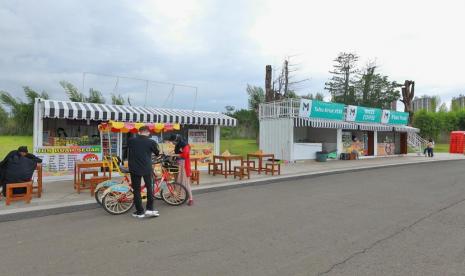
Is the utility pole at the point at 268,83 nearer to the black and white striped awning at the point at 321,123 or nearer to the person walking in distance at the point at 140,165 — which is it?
the black and white striped awning at the point at 321,123

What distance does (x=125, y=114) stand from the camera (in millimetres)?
12289

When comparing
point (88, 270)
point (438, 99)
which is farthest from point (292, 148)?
point (438, 99)

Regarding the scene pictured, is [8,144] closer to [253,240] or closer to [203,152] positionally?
[203,152]

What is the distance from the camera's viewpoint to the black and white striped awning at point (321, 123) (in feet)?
66.6

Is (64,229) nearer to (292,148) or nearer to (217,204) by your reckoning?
(217,204)

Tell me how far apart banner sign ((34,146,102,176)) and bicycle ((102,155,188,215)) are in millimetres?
4773

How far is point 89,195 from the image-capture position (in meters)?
8.73

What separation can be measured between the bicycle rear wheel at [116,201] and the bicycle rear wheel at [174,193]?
0.97 metres

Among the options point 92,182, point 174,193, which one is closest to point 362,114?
point 174,193

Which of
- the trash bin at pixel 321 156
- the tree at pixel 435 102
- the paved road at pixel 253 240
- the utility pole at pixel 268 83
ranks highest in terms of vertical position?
the tree at pixel 435 102

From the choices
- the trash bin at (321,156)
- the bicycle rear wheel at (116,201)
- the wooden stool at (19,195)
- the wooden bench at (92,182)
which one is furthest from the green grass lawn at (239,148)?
the bicycle rear wheel at (116,201)

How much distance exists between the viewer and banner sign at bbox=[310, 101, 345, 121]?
21.0 metres

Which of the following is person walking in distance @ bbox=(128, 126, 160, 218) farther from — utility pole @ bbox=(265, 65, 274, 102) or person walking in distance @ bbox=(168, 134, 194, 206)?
utility pole @ bbox=(265, 65, 274, 102)

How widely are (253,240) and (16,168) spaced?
589cm
